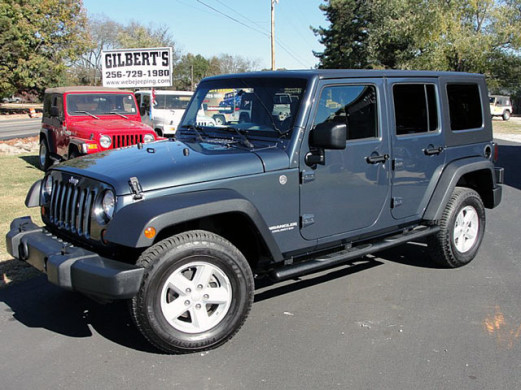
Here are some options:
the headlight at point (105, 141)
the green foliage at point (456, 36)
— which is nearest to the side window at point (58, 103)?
the headlight at point (105, 141)

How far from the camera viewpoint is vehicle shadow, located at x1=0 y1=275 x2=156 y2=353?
12.6 feet

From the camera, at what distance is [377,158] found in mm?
4395

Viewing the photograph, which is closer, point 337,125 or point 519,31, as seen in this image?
point 337,125

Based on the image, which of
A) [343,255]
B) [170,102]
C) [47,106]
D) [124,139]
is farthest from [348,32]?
[343,255]

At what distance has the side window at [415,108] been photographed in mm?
4629

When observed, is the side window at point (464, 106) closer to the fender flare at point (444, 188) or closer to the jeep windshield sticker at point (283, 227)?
the fender flare at point (444, 188)

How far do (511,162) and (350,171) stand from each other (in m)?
11.5

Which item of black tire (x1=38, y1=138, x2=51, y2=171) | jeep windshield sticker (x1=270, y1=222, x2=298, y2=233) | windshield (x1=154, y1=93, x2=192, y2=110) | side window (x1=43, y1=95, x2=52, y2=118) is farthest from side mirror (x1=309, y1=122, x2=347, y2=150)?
windshield (x1=154, y1=93, x2=192, y2=110)

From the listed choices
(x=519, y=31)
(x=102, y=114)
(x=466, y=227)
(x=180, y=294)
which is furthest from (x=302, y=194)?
(x=519, y=31)

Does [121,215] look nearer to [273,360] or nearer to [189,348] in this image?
[189,348]

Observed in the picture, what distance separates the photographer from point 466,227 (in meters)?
5.39

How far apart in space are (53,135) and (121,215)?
8.92 metres

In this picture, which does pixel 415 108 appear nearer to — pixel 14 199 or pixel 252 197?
pixel 252 197

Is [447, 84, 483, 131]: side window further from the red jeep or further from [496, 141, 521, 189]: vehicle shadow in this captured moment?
the red jeep
